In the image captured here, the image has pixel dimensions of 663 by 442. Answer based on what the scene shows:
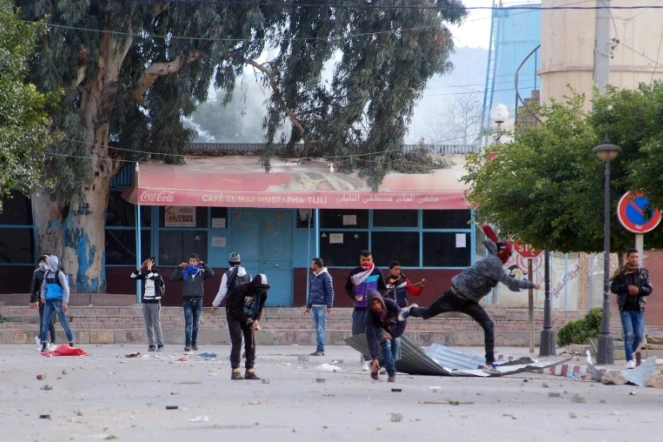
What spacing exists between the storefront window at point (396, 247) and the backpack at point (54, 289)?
13.5 metres

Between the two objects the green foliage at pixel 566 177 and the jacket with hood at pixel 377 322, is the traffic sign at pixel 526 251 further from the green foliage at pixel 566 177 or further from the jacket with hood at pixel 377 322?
the jacket with hood at pixel 377 322

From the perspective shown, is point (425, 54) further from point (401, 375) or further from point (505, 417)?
point (505, 417)

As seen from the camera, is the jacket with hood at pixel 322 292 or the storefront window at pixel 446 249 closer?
the jacket with hood at pixel 322 292

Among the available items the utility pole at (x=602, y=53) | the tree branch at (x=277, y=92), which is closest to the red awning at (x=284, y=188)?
the tree branch at (x=277, y=92)

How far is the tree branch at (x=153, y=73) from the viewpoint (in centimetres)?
3005

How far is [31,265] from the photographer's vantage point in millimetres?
32562

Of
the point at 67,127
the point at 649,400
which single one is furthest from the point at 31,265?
the point at 649,400

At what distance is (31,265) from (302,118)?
8.17 metres

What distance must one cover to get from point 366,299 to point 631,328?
3.71 metres

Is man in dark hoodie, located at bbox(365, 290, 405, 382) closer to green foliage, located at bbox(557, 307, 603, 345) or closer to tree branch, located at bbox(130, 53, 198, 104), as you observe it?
green foliage, located at bbox(557, 307, 603, 345)

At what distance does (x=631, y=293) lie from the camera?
55.3 feet

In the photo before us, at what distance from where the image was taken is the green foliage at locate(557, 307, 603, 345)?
21828 millimetres

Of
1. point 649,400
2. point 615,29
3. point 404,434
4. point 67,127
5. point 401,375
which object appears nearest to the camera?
point 404,434

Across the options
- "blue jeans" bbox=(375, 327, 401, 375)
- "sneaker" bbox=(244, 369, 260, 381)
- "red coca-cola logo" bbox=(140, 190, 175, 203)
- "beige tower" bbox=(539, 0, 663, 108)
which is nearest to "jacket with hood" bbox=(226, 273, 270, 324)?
"sneaker" bbox=(244, 369, 260, 381)
